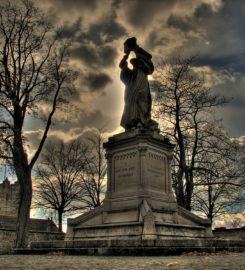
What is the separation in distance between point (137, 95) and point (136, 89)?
305mm

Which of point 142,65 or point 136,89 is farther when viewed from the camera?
point 142,65

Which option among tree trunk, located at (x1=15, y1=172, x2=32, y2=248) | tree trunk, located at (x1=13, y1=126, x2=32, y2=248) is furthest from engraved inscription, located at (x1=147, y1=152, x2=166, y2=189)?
tree trunk, located at (x1=15, y1=172, x2=32, y2=248)

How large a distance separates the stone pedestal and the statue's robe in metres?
0.87

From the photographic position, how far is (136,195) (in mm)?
13305

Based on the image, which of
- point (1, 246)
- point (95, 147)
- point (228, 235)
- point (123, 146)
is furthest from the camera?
point (95, 147)

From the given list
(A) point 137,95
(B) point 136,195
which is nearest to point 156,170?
(B) point 136,195

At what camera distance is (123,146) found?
14.4 metres

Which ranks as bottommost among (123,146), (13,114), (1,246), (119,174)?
(1,246)

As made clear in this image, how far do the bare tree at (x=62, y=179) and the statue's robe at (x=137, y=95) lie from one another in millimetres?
23330

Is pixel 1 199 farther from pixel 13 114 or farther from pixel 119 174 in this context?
pixel 119 174

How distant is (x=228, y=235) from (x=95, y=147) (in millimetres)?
17772

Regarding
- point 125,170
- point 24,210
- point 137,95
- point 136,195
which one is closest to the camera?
point 136,195

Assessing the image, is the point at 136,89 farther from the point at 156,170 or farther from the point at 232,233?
the point at 232,233

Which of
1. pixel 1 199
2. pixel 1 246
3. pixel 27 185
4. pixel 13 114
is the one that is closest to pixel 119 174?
pixel 27 185
